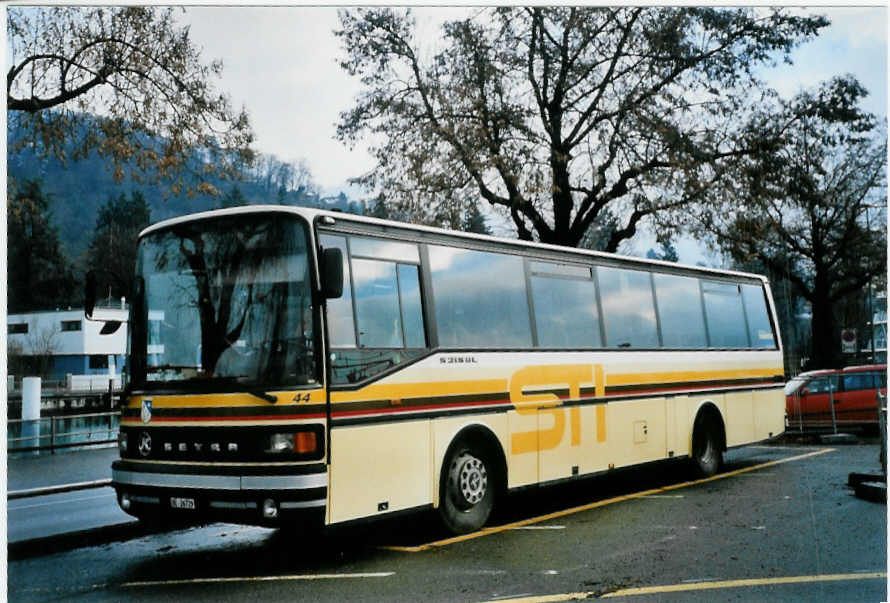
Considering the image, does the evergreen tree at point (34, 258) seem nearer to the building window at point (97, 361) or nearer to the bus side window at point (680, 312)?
the building window at point (97, 361)

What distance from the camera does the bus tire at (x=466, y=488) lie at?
914 cm

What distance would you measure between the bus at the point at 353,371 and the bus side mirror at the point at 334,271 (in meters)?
0.01

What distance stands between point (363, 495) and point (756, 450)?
12.5m

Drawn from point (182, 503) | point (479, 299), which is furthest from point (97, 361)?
point (479, 299)

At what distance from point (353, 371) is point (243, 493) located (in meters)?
1.34

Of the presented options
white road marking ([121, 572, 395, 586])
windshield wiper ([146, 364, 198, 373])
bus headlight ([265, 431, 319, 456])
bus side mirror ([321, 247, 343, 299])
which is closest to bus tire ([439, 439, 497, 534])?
white road marking ([121, 572, 395, 586])

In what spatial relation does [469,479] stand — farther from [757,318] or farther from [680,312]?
[757,318]

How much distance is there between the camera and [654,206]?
784 inches

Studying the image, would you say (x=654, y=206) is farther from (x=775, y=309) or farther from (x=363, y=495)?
(x=363, y=495)

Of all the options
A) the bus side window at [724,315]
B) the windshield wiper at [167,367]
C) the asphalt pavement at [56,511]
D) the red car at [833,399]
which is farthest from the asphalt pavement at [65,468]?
the red car at [833,399]

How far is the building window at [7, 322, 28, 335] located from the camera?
8250 mm

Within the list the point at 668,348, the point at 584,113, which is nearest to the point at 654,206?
the point at 584,113

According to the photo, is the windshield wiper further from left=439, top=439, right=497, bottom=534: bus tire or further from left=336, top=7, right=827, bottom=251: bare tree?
left=336, top=7, right=827, bottom=251: bare tree

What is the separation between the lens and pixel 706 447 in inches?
539
